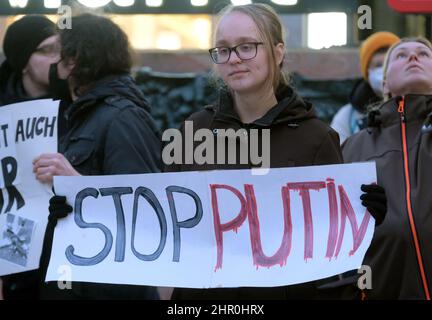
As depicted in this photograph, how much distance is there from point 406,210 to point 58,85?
1677 millimetres

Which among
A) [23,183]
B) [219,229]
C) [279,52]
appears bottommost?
[219,229]

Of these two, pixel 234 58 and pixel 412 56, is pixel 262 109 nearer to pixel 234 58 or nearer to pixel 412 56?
pixel 234 58

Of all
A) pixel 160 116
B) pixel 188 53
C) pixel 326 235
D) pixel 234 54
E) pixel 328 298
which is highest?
pixel 188 53

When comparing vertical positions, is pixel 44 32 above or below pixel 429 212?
above

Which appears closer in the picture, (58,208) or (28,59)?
(58,208)

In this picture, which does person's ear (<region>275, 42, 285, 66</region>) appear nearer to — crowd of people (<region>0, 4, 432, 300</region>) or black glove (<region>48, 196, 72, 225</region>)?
crowd of people (<region>0, 4, 432, 300</region>)

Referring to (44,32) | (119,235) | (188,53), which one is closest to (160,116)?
(188,53)

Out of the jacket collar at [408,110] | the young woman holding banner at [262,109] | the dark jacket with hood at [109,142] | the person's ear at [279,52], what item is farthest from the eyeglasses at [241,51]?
the jacket collar at [408,110]

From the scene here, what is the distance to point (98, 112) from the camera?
420 cm

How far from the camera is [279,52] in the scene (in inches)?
151

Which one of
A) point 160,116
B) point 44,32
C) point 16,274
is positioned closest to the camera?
point 16,274

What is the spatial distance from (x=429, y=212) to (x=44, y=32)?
7.16 ft

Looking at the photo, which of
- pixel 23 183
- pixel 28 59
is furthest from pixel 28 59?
pixel 23 183

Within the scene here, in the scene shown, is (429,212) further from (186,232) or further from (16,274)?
(16,274)
